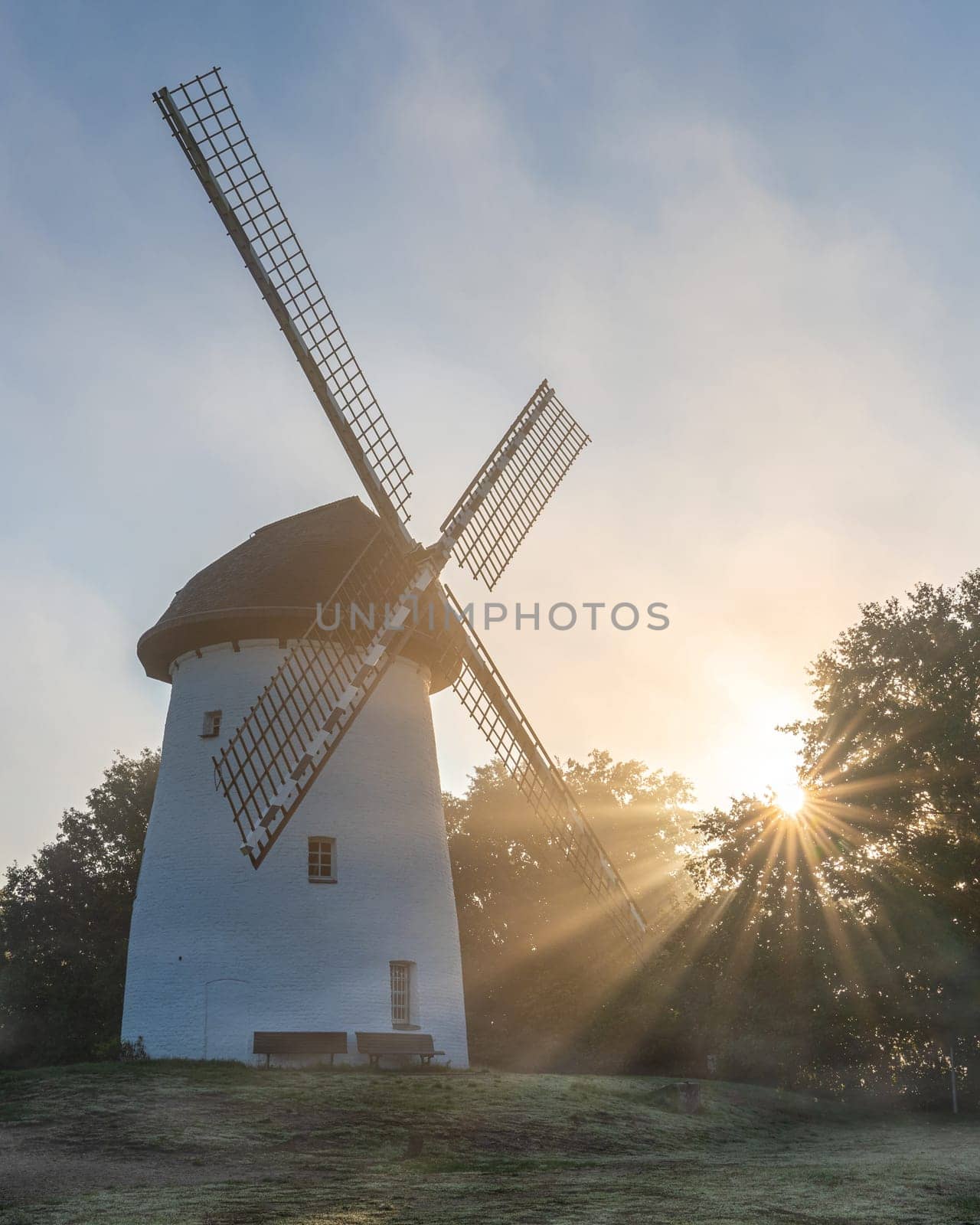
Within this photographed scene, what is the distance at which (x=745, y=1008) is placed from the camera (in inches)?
964

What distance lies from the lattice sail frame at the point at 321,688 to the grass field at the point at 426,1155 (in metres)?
4.24

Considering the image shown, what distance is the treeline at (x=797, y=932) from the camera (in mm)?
23656

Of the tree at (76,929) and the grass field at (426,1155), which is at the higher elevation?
the tree at (76,929)

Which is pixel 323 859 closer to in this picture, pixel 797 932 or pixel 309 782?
pixel 309 782

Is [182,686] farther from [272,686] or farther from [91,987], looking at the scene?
[91,987]

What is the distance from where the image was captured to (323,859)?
20516 millimetres

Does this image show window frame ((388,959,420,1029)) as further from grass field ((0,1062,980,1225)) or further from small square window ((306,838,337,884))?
small square window ((306,838,337,884))

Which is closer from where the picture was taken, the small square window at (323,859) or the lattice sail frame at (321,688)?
the lattice sail frame at (321,688)

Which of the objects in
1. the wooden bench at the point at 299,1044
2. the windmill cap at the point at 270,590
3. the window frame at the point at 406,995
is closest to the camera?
the wooden bench at the point at 299,1044

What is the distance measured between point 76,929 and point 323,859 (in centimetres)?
1648

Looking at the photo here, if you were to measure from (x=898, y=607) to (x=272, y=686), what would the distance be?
15834 mm

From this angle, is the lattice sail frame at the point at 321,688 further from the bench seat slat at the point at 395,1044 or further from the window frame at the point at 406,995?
the bench seat slat at the point at 395,1044

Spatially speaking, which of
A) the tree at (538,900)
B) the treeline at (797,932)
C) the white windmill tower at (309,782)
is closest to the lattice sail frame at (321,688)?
the white windmill tower at (309,782)

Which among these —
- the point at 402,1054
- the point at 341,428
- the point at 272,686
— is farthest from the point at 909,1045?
the point at 341,428
